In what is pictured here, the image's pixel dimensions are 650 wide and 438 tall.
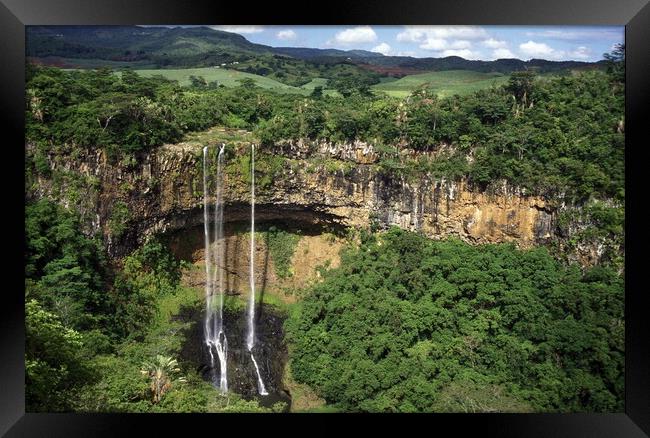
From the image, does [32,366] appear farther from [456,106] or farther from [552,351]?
[456,106]

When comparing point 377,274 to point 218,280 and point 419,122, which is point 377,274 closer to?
point 419,122

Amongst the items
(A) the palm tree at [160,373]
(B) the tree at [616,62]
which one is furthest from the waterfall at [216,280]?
(B) the tree at [616,62]

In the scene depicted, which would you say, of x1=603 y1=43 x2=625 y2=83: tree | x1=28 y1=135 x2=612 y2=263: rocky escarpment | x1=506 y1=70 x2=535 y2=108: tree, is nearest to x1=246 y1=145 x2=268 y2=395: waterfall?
x1=28 y1=135 x2=612 y2=263: rocky escarpment

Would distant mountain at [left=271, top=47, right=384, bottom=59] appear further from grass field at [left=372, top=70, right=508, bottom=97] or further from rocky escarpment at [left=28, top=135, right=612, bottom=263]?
rocky escarpment at [left=28, top=135, right=612, bottom=263]

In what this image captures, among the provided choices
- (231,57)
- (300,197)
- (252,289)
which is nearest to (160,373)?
(252,289)
